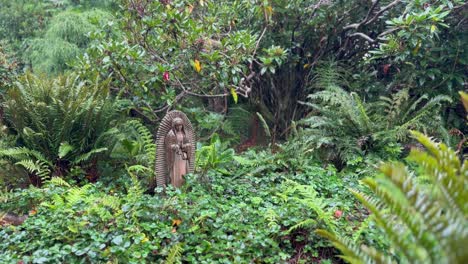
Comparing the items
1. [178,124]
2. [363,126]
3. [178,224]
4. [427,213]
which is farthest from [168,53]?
[427,213]

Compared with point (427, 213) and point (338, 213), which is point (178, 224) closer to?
point (338, 213)

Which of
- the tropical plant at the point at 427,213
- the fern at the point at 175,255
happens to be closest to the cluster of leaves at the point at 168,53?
the fern at the point at 175,255

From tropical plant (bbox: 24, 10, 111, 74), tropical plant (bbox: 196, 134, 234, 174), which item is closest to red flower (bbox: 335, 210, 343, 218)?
tropical plant (bbox: 196, 134, 234, 174)

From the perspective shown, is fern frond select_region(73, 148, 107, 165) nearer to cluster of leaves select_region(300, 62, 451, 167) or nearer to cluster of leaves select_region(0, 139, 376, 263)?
cluster of leaves select_region(0, 139, 376, 263)

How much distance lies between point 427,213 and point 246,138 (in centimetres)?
495

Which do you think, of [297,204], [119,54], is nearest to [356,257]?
[297,204]

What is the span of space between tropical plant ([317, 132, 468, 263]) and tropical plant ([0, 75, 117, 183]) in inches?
127

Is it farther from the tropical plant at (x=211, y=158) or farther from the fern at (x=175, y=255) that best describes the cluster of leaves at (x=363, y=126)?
the fern at (x=175, y=255)

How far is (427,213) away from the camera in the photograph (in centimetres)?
132

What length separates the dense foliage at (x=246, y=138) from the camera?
2508mm

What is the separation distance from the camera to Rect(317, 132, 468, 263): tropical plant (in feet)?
4.06

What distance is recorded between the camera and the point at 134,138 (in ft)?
16.8

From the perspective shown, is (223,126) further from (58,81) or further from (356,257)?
(356,257)

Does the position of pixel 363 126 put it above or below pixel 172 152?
above
